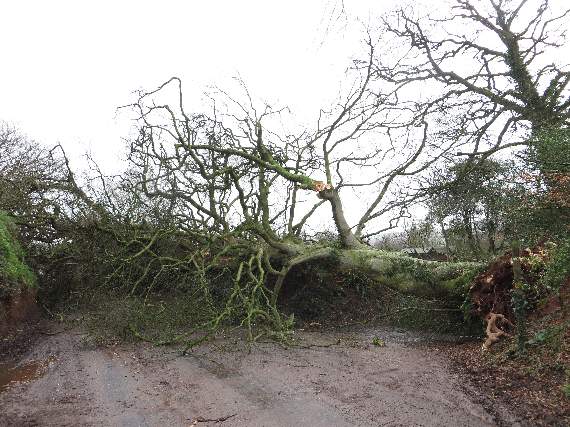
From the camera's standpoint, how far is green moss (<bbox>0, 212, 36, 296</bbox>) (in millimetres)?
9375

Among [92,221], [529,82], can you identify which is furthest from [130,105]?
[529,82]

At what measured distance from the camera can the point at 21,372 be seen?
7078 millimetres

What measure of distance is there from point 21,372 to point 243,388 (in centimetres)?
362

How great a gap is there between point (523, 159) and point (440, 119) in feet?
17.2

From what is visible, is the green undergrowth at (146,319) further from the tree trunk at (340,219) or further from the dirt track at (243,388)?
the tree trunk at (340,219)

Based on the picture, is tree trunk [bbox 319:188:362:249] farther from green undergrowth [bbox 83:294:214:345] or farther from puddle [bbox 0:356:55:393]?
puddle [bbox 0:356:55:393]

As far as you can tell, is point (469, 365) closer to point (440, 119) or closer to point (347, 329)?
point (347, 329)

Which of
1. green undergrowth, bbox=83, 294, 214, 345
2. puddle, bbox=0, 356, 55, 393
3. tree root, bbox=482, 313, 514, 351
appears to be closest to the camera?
puddle, bbox=0, 356, 55, 393

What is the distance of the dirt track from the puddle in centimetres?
9

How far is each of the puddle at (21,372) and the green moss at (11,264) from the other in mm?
2391

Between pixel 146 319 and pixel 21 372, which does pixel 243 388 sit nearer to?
pixel 21 372

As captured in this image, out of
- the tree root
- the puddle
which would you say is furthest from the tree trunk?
the puddle

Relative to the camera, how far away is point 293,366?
23.2 ft

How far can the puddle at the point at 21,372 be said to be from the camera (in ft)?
21.5
